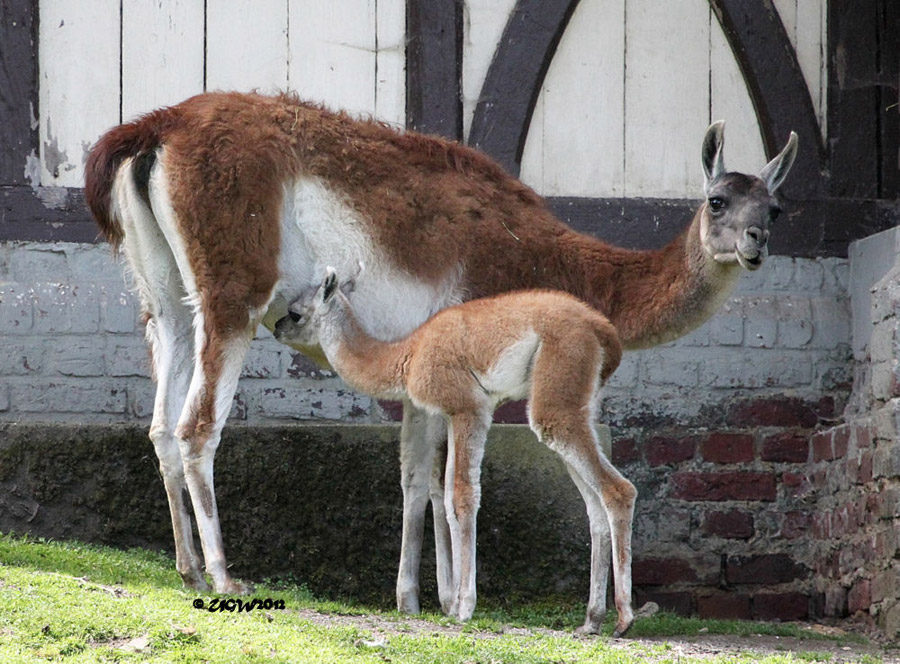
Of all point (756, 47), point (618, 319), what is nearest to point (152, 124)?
point (618, 319)

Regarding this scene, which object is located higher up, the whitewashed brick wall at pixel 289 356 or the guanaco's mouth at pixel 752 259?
the guanaco's mouth at pixel 752 259

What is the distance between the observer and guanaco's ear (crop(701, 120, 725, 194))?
7418 mm

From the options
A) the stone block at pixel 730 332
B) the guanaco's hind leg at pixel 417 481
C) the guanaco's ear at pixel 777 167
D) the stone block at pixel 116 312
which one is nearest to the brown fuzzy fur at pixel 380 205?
the guanaco's ear at pixel 777 167

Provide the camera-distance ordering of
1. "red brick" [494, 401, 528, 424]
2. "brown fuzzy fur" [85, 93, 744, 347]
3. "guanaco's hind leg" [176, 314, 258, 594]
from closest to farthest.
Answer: "guanaco's hind leg" [176, 314, 258, 594] → "brown fuzzy fur" [85, 93, 744, 347] → "red brick" [494, 401, 528, 424]

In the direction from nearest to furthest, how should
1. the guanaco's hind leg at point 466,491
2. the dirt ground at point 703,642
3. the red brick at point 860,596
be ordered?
the dirt ground at point 703,642 < the guanaco's hind leg at point 466,491 < the red brick at point 860,596

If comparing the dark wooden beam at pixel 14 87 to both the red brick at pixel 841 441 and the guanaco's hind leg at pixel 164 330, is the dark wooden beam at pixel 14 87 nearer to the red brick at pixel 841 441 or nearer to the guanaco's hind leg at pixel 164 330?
the guanaco's hind leg at pixel 164 330

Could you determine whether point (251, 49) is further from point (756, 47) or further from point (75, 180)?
point (756, 47)

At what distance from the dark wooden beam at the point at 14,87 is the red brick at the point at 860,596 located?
5744 mm

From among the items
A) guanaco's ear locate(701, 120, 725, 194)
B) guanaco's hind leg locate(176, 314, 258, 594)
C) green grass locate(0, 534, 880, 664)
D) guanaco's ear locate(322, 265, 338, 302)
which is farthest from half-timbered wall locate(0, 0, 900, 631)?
green grass locate(0, 534, 880, 664)

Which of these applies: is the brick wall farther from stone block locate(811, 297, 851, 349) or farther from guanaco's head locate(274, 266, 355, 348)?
guanaco's head locate(274, 266, 355, 348)

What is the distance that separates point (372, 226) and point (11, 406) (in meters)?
3.10

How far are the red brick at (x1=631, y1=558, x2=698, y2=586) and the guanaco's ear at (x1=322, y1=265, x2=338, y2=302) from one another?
11.0ft

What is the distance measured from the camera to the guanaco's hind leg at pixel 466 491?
6.44m

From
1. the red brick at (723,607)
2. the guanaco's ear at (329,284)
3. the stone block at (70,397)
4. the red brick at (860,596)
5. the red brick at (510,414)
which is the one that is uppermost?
the guanaco's ear at (329,284)
